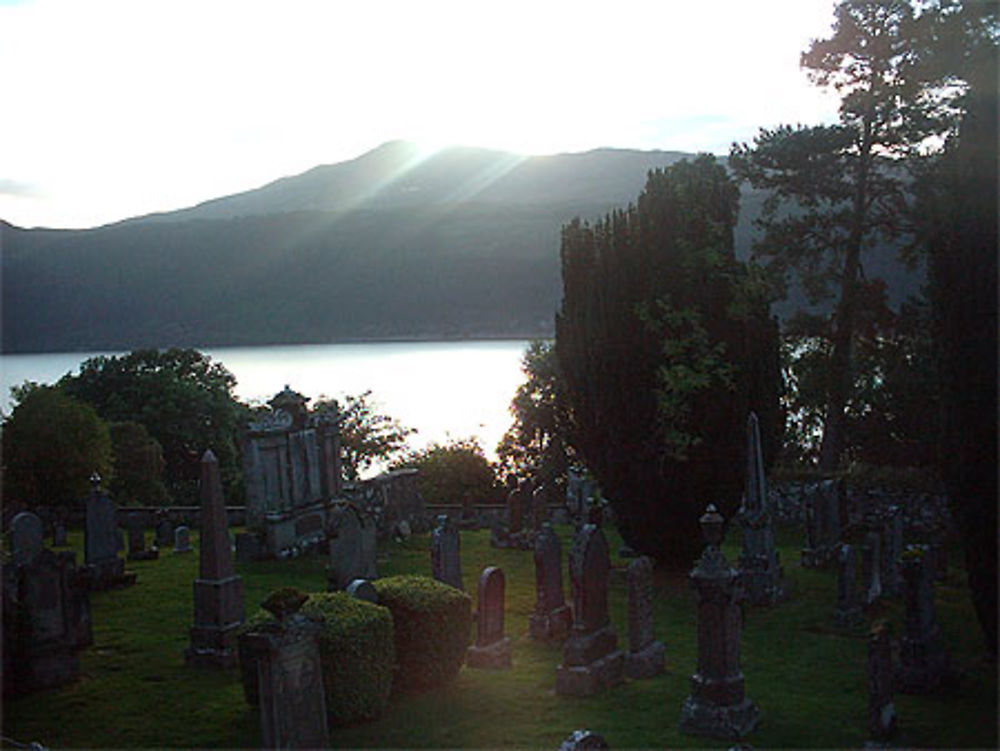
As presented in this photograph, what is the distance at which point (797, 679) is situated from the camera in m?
11.3

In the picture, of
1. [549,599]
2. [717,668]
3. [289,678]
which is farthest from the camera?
[549,599]

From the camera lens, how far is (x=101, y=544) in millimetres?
16656

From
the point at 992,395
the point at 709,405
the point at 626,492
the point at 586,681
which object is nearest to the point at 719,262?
the point at 709,405

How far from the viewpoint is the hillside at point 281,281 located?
140m

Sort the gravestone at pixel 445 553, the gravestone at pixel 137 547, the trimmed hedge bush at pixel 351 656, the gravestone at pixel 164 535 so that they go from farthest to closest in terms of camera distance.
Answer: the gravestone at pixel 164 535 < the gravestone at pixel 137 547 < the gravestone at pixel 445 553 < the trimmed hedge bush at pixel 351 656

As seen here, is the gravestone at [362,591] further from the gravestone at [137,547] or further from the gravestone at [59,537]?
the gravestone at [59,537]

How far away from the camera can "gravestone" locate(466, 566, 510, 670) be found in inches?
469

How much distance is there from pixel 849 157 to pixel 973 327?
54.1 ft

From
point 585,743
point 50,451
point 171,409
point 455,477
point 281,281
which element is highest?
point 281,281

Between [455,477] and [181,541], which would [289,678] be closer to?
[181,541]

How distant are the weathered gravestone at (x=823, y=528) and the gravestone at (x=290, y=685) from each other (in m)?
12.1

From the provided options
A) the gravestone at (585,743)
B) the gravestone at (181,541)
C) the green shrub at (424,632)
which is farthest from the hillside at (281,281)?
the gravestone at (585,743)

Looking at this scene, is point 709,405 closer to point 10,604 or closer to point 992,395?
point 992,395

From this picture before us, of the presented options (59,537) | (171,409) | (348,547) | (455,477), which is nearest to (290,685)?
(348,547)
